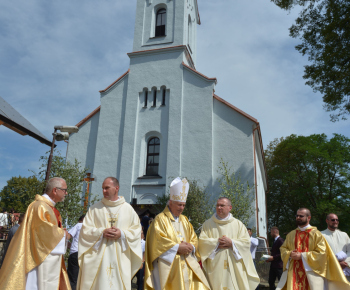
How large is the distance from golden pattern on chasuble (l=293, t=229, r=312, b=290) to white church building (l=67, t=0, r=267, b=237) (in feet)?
35.1

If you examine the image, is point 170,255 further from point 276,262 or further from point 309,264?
point 276,262

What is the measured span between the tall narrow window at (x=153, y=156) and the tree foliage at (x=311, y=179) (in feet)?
49.2

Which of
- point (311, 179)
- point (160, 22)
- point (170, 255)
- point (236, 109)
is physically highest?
point (160, 22)

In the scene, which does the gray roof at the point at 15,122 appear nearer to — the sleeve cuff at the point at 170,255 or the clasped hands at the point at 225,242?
the sleeve cuff at the point at 170,255

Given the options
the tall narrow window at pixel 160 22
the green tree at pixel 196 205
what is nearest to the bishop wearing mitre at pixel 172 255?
the green tree at pixel 196 205

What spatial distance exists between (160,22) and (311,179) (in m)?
17.9

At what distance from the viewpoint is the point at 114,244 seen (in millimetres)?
5133

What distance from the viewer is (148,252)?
5457 millimetres

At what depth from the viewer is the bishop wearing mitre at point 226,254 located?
565cm

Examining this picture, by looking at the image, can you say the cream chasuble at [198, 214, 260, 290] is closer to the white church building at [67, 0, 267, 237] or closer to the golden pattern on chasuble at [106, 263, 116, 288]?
the golden pattern on chasuble at [106, 263, 116, 288]

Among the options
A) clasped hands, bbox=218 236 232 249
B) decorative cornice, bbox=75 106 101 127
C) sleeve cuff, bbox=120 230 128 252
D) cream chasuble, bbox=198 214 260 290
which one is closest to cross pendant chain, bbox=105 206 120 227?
sleeve cuff, bbox=120 230 128 252

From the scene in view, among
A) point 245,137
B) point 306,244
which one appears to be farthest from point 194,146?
point 306,244

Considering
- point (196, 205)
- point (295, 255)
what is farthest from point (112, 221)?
point (196, 205)

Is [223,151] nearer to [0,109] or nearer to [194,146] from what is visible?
[194,146]
